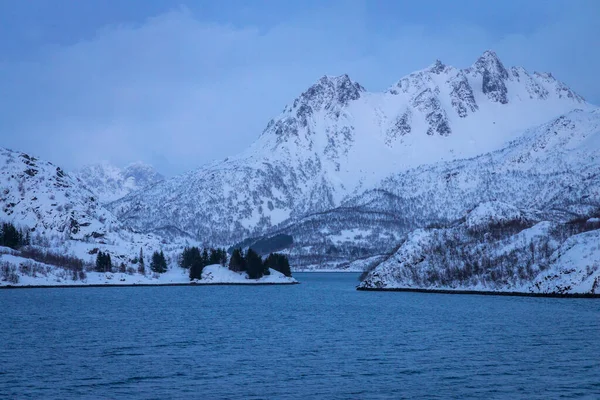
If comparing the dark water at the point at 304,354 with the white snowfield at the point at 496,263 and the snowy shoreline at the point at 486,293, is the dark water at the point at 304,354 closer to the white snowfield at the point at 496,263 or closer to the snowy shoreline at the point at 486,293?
the snowy shoreline at the point at 486,293

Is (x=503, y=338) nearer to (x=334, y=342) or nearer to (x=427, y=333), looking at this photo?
(x=427, y=333)

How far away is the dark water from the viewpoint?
48375 millimetres

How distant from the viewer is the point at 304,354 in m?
64.3

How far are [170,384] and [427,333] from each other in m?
37.1

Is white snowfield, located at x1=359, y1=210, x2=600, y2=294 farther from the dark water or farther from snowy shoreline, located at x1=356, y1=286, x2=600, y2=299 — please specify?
the dark water

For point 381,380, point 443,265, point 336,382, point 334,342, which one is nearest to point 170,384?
point 336,382

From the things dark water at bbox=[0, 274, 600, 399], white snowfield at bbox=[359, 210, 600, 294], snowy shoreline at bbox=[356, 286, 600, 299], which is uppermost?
white snowfield at bbox=[359, 210, 600, 294]

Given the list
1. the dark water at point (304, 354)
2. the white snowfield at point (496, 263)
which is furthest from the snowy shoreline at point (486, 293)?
the dark water at point (304, 354)

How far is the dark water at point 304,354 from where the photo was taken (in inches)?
1905

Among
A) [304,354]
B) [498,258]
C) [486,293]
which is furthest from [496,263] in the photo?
[304,354]

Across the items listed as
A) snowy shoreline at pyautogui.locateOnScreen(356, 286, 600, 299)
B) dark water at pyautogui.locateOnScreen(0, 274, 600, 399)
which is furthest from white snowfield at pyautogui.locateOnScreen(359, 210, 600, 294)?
dark water at pyautogui.locateOnScreen(0, 274, 600, 399)

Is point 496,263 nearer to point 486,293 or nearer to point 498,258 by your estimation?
point 498,258

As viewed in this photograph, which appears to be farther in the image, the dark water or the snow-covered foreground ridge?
the snow-covered foreground ridge

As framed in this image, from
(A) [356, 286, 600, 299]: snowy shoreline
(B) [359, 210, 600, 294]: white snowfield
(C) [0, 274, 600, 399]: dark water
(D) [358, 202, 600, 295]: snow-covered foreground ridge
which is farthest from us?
(D) [358, 202, 600, 295]: snow-covered foreground ridge
